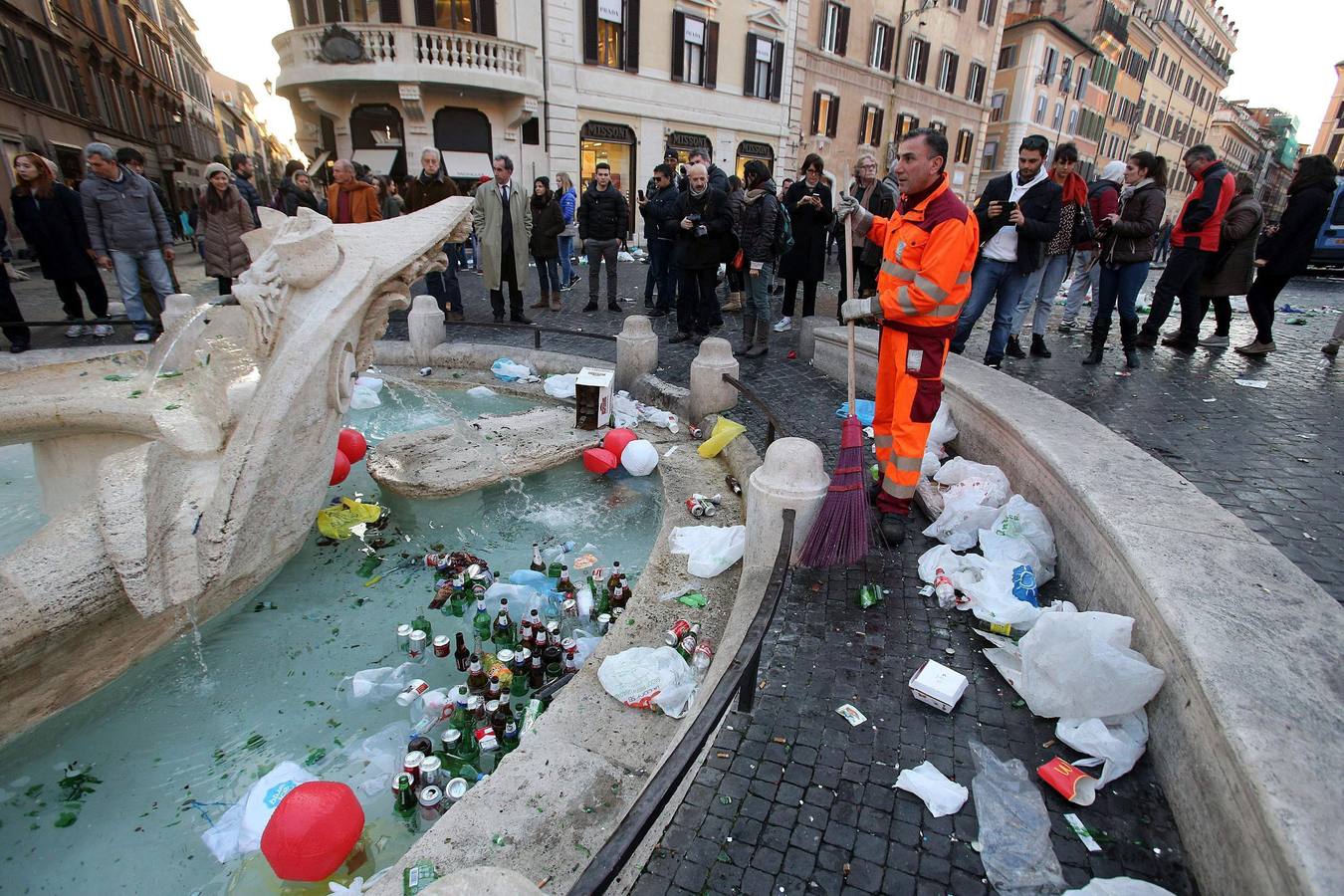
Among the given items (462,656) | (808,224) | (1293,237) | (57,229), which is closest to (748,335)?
(808,224)

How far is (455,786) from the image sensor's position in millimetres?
2248

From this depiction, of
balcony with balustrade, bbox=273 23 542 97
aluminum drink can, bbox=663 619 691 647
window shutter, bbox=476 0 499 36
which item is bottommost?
aluminum drink can, bbox=663 619 691 647

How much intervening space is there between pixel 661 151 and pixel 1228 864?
68.4 ft

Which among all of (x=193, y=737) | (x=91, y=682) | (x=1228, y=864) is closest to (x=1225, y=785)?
(x=1228, y=864)

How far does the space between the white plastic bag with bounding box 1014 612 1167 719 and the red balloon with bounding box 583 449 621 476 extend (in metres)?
3.22


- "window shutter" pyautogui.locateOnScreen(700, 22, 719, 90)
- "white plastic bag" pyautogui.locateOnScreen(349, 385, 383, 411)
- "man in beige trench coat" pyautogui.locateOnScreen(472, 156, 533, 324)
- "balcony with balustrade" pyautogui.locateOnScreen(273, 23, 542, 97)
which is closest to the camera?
"white plastic bag" pyautogui.locateOnScreen(349, 385, 383, 411)

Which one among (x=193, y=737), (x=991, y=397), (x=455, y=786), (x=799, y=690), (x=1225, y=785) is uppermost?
(x=991, y=397)

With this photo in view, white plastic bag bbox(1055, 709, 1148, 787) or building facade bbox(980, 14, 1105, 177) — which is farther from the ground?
building facade bbox(980, 14, 1105, 177)

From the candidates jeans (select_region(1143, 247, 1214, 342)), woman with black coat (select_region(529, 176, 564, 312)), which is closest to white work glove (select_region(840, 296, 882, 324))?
jeans (select_region(1143, 247, 1214, 342))

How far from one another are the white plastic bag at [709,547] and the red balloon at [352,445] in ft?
8.87

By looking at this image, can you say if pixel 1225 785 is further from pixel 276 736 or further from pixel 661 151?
pixel 661 151

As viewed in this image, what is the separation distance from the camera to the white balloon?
4.83 metres

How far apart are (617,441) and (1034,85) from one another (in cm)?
3809

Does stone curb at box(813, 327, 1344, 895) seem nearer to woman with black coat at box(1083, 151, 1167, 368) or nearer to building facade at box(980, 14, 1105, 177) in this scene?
woman with black coat at box(1083, 151, 1167, 368)
